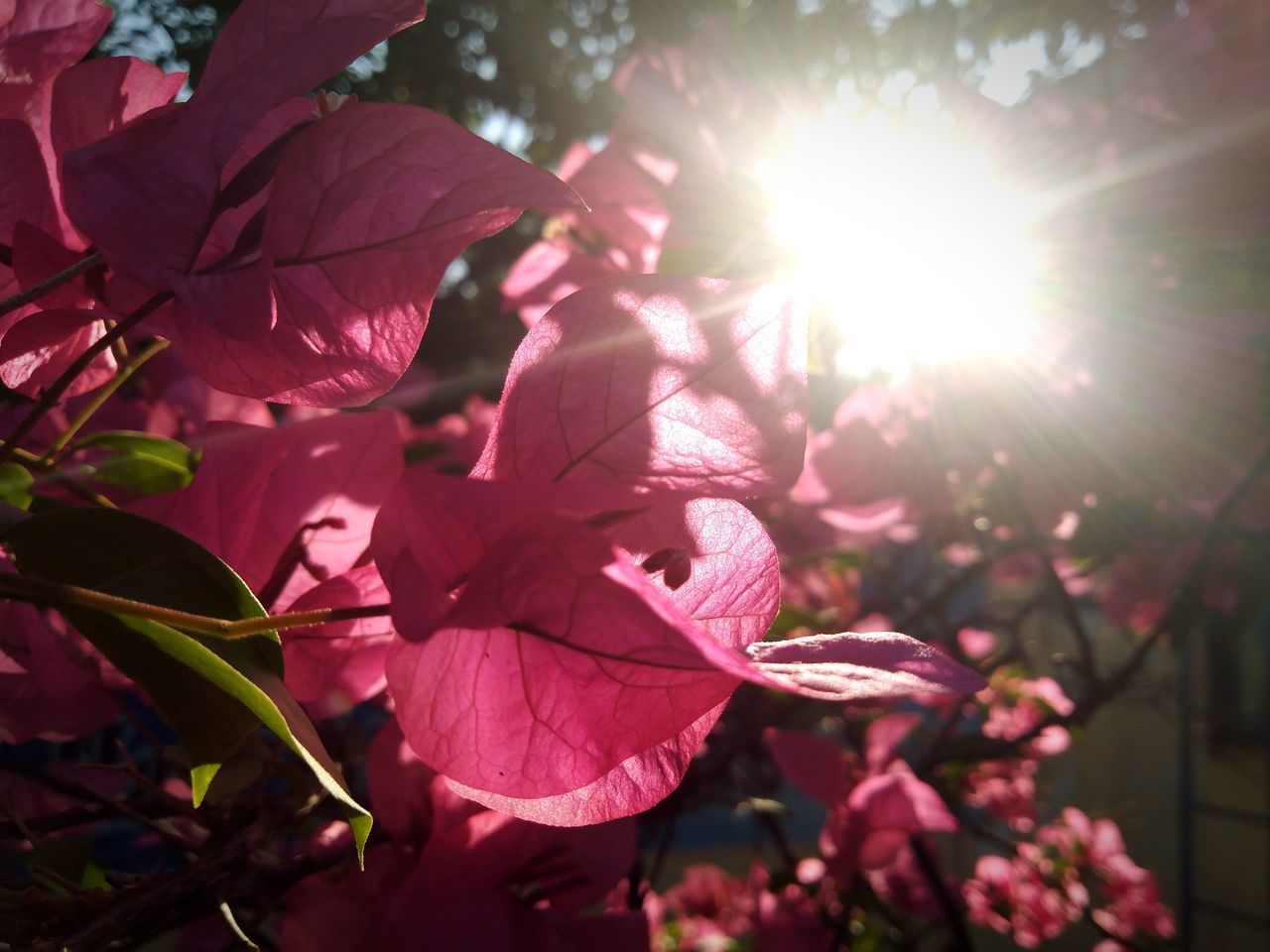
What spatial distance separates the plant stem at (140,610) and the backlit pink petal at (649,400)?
7 centimetres

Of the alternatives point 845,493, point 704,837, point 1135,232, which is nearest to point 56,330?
point 845,493

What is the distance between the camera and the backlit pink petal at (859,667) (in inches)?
7.3

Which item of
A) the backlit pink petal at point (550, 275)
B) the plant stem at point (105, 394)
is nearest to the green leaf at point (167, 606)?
the plant stem at point (105, 394)

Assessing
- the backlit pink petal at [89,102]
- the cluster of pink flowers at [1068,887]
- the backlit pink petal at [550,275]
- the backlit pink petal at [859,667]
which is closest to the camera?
the backlit pink petal at [859,667]

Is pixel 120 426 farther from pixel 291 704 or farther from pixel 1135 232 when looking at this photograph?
pixel 1135 232

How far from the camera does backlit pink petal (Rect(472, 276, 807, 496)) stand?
253 millimetres

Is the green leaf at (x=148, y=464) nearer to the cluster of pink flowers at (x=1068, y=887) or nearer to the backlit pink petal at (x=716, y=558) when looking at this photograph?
the backlit pink petal at (x=716, y=558)

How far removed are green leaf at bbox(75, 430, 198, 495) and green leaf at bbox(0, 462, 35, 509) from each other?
3 centimetres

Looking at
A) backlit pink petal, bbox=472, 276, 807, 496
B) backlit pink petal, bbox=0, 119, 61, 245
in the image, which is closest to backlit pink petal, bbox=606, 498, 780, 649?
backlit pink petal, bbox=472, 276, 807, 496

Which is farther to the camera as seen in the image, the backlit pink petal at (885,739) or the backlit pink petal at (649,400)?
the backlit pink petal at (885,739)

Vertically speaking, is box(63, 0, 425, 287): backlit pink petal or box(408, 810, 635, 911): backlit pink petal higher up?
box(63, 0, 425, 287): backlit pink petal

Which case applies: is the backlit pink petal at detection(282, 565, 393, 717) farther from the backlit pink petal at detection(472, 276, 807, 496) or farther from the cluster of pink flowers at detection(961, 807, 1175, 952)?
the cluster of pink flowers at detection(961, 807, 1175, 952)

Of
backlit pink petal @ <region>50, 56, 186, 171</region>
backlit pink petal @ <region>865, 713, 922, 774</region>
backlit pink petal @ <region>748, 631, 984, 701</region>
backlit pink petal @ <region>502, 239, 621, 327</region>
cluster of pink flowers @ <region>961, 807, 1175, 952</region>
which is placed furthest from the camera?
cluster of pink flowers @ <region>961, 807, 1175, 952</region>

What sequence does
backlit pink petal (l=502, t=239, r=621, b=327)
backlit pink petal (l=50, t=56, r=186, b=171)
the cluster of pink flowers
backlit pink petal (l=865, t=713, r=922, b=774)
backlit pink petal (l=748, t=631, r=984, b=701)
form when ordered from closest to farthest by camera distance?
1. backlit pink petal (l=748, t=631, r=984, b=701)
2. backlit pink petal (l=50, t=56, r=186, b=171)
3. backlit pink petal (l=502, t=239, r=621, b=327)
4. backlit pink petal (l=865, t=713, r=922, b=774)
5. the cluster of pink flowers
